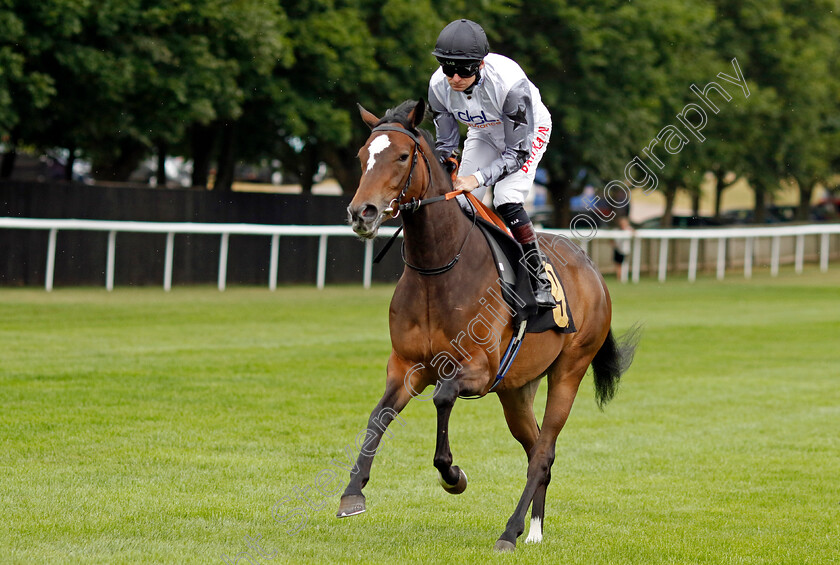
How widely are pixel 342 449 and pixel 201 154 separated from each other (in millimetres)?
17519

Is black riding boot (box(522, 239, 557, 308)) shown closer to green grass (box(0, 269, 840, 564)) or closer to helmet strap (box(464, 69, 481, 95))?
helmet strap (box(464, 69, 481, 95))

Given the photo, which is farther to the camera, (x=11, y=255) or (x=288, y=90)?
(x=288, y=90)

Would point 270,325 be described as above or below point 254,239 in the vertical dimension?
below

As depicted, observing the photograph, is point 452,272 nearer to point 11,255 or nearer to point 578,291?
point 578,291

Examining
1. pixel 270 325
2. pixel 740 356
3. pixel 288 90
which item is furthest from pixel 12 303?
pixel 740 356

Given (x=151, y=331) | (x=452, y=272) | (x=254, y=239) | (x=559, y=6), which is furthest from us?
(x=559, y=6)

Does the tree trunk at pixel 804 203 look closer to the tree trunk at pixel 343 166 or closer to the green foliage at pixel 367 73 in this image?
the green foliage at pixel 367 73

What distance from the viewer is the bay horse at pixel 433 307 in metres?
5.37

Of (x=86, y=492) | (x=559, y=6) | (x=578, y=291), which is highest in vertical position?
(x=559, y=6)

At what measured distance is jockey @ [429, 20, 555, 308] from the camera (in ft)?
19.2

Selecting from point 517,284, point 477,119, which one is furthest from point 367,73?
point 517,284

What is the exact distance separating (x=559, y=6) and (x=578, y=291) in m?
20.6

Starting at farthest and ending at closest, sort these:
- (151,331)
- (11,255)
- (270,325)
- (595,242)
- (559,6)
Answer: (595,242) → (559,6) → (11,255) → (270,325) → (151,331)

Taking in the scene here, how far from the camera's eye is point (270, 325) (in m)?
16.3
